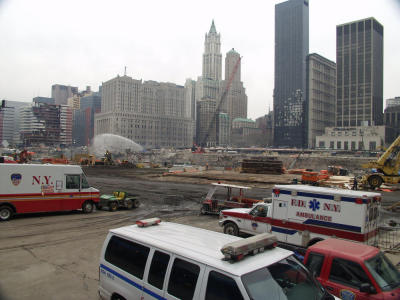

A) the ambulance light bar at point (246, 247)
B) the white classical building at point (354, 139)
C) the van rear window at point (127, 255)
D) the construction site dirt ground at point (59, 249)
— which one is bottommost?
the construction site dirt ground at point (59, 249)

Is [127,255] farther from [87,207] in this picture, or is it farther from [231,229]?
[87,207]

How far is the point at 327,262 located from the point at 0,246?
39.1ft

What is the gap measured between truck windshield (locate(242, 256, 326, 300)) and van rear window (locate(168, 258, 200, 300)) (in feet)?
2.75

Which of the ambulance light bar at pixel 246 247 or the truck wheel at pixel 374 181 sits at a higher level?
the ambulance light bar at pixel 246 247

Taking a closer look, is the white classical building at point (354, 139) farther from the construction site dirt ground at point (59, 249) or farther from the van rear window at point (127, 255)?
the van rear window at point (127, 255)

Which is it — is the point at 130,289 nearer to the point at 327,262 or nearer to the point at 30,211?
the point at 327,262

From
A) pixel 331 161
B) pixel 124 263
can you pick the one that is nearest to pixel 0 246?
pixel 124 263

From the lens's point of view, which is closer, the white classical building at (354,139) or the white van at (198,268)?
the white van at (198,268)

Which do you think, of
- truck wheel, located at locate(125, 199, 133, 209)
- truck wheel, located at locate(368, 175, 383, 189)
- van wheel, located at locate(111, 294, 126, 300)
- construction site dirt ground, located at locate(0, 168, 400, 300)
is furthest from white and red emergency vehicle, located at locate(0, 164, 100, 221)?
truck wheel, located at locate(368, 175, 383, 189)

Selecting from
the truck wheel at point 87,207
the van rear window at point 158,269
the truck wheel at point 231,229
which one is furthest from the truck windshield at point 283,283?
the truck wheel at point 87,207

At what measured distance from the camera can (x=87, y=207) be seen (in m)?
18.8

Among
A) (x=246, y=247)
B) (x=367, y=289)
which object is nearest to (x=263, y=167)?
(x=367, y=289)

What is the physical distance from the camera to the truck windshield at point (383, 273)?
5.61 m

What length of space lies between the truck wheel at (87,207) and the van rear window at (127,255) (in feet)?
44.6
